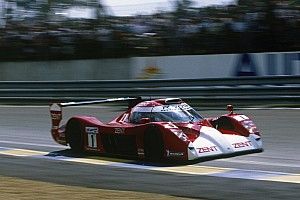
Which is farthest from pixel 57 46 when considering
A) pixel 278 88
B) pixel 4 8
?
pixel 278 88

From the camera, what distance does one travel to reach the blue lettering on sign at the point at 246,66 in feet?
64.0

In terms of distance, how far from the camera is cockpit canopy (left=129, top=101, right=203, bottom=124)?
10.6 meters

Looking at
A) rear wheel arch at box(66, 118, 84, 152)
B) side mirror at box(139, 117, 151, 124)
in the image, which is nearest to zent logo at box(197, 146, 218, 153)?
side mirror at box(139, 117, 151, 124)

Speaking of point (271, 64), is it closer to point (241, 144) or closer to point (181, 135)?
point (241, 144)

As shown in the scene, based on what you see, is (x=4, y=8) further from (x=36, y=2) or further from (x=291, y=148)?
(x=291, y=148)

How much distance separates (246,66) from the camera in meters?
19.7

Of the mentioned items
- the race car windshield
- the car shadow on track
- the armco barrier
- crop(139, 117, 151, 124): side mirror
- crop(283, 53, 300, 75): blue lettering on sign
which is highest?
crop(283, 53, 300, 75): blue lettering on sign

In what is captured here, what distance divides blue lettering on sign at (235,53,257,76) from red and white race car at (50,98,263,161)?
27.3ft

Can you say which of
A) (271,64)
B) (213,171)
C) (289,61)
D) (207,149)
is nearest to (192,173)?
(213,171)

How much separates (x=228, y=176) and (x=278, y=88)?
8.88 m

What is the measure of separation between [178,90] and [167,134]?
30.0ft

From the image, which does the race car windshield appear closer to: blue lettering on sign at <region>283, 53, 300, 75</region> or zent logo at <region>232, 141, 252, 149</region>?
zent logo at <region>232, 141, 252, 149</region>

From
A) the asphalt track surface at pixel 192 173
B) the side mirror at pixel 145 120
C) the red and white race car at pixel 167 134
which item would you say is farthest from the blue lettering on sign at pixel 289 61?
the side mirror at pixel 145 120

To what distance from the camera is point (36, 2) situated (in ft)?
106
